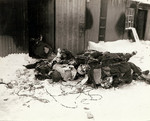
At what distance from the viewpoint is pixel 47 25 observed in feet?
26.2

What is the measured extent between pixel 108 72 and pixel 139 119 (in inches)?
67.9

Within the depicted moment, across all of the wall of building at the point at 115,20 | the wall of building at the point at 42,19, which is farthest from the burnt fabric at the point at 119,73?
the wall of building at the point at 115,20

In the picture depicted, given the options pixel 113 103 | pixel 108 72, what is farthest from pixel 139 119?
pixel 108 72

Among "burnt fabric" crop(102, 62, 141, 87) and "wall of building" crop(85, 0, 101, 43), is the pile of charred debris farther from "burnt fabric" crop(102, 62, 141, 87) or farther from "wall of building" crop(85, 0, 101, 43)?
"wall of building" crop(85, 0, 101, 43)

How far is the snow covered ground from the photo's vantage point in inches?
151

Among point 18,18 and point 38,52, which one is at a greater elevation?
point 18,18

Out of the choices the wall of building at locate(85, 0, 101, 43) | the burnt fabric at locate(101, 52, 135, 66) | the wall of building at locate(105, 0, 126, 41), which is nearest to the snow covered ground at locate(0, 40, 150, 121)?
the burnt fabric at locate(101, 52, 135, 66)

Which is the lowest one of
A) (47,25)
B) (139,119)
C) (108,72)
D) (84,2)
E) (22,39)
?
(139,119)

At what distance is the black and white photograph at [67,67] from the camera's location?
411cm

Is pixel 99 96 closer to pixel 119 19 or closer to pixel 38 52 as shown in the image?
pixel 38 52

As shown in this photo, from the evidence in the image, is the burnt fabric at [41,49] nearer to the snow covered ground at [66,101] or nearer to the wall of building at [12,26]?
the wall of building at [12,26]

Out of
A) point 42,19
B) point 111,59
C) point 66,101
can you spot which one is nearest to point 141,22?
point 42,19

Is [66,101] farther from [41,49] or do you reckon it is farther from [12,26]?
[12,26]

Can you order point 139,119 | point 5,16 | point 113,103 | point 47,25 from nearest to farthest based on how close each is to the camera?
1. point 139,119
2. point 113,103
3. point 5,16
4. point 47,25
